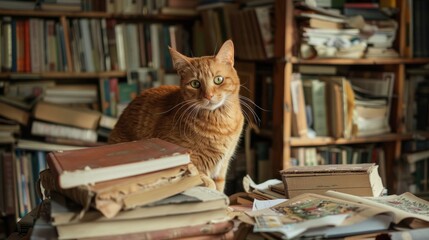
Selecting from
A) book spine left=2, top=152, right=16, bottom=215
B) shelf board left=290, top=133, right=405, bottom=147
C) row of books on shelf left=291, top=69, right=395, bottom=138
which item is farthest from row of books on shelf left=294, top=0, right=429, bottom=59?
book spine left=2, top=152, right=16, bottom=215

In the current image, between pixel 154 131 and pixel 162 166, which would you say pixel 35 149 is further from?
pixel 162 166

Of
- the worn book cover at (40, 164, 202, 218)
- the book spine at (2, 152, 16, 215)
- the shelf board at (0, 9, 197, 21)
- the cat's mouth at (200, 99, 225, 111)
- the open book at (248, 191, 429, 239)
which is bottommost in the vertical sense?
the book spine at (2, 152, 16, 215)

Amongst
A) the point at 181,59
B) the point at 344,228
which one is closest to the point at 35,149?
the point at 181,59

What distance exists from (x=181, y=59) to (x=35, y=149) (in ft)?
4.86

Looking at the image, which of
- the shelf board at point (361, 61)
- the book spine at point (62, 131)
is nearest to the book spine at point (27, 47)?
the book spine at point (62, 131)

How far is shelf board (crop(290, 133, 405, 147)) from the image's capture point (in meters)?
2.37

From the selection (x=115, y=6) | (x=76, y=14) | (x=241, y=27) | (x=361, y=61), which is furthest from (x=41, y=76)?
(x=361, y=61)

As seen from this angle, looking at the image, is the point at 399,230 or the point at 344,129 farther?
the point at 344,129

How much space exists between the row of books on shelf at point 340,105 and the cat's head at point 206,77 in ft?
3.02

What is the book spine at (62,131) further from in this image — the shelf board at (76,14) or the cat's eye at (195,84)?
the cat's eye at (195,84)

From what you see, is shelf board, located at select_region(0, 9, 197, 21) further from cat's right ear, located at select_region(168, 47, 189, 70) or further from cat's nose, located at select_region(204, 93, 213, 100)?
cat's nose, located at select_region(204, 93, 213, 100)

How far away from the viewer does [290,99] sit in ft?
7.61

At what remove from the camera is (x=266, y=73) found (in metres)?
2.63

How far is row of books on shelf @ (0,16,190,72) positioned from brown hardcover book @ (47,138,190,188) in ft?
5.60
